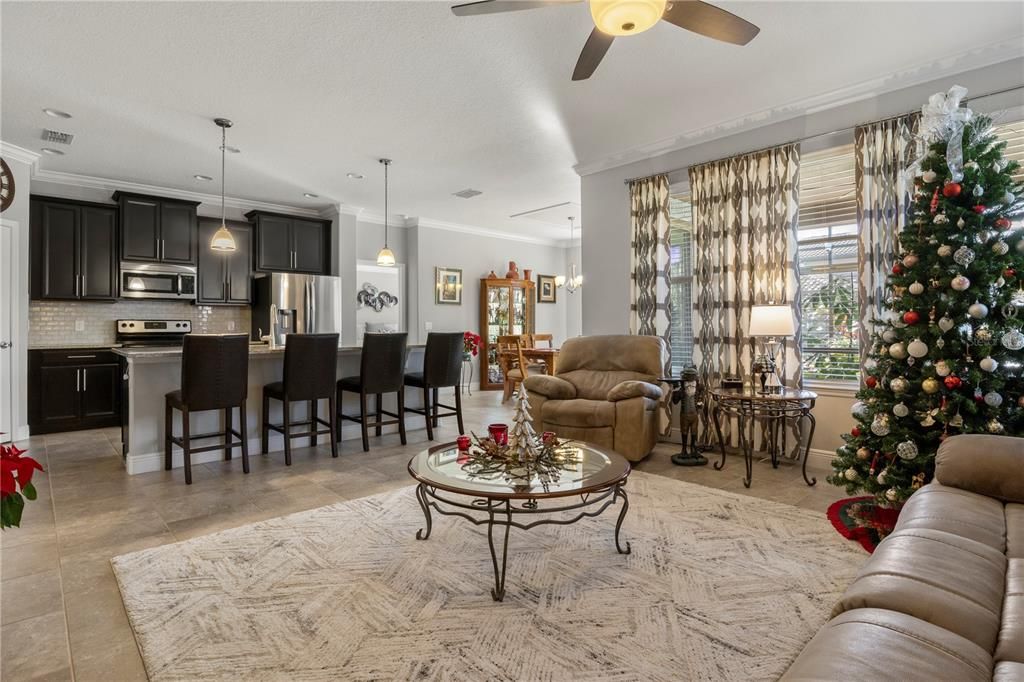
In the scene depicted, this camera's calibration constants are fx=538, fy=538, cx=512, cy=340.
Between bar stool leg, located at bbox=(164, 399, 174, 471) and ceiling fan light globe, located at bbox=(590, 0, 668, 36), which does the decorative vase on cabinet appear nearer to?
bar stool leg, located at bbox=(164, 399, 174, 471)

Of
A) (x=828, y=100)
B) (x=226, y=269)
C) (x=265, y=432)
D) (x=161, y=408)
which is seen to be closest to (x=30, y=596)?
(x=161, y=408)

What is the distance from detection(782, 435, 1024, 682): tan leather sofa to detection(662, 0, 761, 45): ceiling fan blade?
75.5 inches

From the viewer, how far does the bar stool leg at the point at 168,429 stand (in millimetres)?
3896

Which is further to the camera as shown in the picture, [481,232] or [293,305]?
[481,232]

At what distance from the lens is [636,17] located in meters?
1.88

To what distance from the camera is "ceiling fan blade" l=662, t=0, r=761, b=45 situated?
2133 millimetres

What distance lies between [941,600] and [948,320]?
198 cm

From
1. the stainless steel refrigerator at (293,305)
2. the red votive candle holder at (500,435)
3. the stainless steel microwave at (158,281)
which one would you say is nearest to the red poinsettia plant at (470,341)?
the stainless steel refrigerator at (293,305)

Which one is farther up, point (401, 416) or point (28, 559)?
point (401, 416)

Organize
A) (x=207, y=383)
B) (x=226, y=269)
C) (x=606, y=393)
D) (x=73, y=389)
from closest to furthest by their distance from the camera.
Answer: (x=207, y=383) → (x=606, y=393) → (x=73, y=389) → (x=226, y=269)

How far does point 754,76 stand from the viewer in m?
3.59

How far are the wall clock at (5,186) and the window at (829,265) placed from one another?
682 cm

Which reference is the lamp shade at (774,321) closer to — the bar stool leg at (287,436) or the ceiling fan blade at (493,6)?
the ceiling fan blade at (493,6)

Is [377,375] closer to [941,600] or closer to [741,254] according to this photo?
[741,254]
